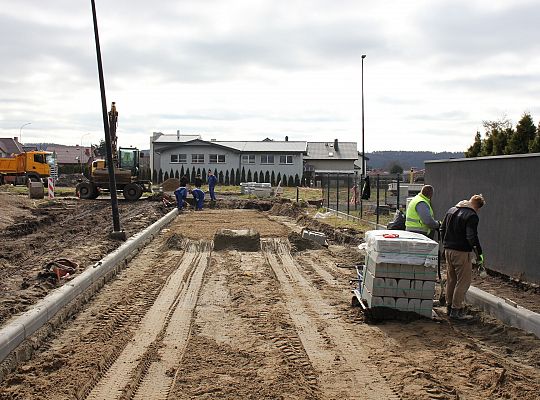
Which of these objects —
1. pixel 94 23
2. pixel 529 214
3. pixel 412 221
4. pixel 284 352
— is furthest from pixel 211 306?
pixel 94 23

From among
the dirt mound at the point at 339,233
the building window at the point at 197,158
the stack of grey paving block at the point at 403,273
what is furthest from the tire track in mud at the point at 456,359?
the building window at the point at 197,158

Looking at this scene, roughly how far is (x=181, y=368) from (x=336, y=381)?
4.96ft

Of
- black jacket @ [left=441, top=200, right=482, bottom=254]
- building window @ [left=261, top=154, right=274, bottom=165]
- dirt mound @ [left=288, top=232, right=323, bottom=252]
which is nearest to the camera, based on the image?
black jacket @ [left=441, top=200, right=482, bottom=254]

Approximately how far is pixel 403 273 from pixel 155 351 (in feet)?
10.5

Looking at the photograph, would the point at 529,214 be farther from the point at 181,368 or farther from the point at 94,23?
the point at 94,23

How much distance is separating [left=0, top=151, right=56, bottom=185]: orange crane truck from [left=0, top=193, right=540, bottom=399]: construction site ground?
36.0 metres

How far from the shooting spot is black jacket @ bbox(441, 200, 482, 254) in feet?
27.4

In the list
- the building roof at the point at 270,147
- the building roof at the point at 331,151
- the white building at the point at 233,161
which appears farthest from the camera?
the building roof at the point at 331,151

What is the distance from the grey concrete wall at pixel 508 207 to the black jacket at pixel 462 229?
209 cm

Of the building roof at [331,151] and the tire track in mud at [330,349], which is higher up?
the building roof at [331,151]

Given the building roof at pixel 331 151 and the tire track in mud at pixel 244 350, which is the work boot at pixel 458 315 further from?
the building roof at pixel 331 151

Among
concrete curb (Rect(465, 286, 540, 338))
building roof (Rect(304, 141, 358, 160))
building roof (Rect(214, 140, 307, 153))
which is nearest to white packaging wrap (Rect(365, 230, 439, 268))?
concrete curb (Rect(465, 286, 540, 338))

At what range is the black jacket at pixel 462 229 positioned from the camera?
836 cm

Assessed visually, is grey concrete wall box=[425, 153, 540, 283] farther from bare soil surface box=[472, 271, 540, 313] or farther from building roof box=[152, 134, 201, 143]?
building roof box=[152, 134, 201, 143]
